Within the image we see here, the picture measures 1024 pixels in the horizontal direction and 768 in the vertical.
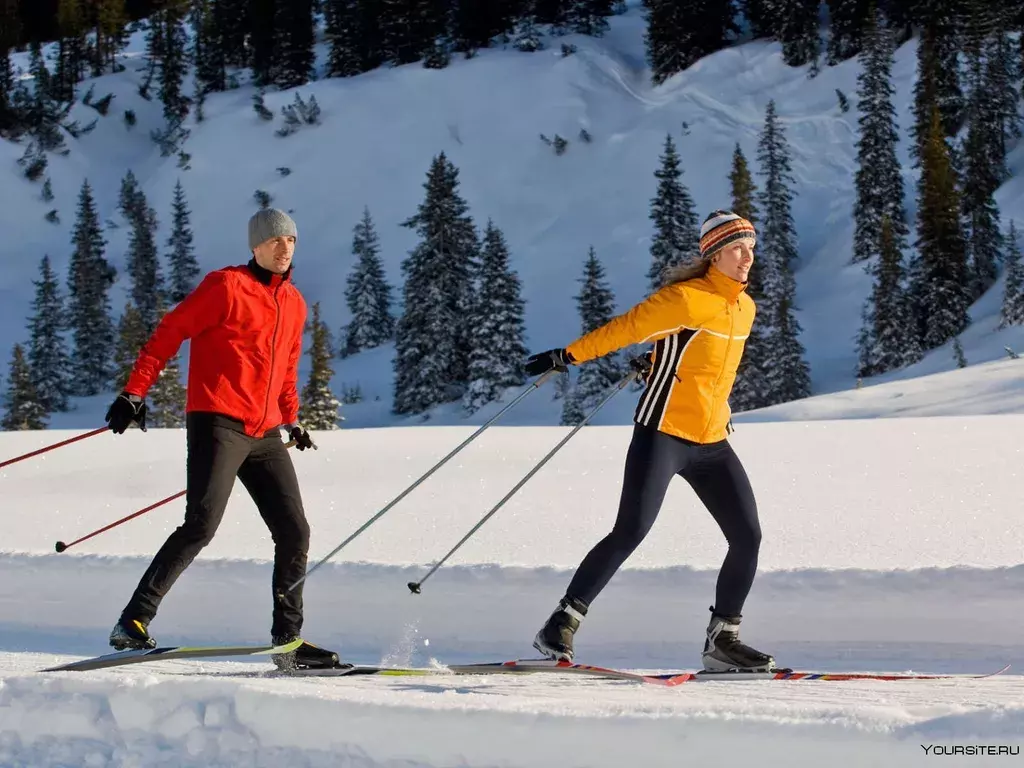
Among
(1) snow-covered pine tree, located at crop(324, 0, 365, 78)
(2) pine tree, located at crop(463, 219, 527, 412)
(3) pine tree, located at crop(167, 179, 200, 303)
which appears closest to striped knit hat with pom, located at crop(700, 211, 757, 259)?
(2) pine tree, located at crop(463, 219, 527, 412)

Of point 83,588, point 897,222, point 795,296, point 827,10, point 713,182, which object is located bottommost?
point 83,588

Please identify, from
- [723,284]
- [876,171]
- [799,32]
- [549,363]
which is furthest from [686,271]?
[799,32]

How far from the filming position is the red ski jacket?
4.05 m

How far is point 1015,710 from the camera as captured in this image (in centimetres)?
294

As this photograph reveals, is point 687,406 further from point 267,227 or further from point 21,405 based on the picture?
point 21,405

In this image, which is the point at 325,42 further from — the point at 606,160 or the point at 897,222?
the point at 897,222

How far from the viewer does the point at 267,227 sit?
13.8 feet

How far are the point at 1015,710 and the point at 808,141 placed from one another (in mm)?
52783

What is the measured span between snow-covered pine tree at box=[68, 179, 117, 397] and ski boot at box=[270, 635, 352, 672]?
46898mm

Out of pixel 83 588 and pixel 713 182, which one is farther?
pixel 713 182

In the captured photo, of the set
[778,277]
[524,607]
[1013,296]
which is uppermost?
[778,277]

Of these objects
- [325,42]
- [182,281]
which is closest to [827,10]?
[325,42]

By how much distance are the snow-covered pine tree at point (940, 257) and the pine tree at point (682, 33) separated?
77.3 ft

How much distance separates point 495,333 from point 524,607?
34.5 m
